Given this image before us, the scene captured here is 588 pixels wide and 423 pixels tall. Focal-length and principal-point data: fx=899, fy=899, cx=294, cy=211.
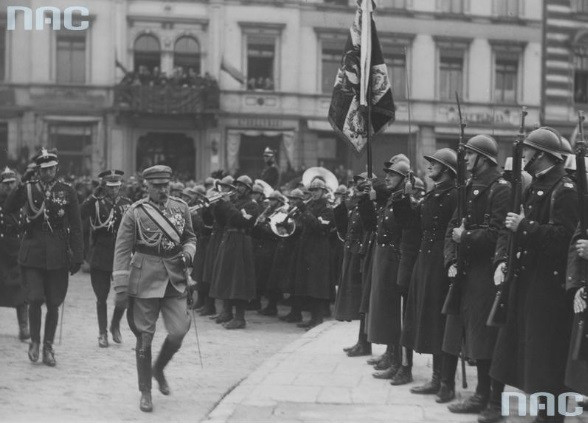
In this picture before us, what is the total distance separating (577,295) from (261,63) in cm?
2730

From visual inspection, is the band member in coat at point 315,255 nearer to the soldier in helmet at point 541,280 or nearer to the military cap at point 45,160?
the military cap at point 45,160

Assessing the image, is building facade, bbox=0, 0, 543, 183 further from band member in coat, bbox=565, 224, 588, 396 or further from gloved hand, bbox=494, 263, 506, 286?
band member in coat, bbox=565, 224, 588, 396

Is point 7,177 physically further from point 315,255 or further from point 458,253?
point 458,253

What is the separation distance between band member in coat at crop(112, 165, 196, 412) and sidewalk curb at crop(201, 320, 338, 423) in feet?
2.25

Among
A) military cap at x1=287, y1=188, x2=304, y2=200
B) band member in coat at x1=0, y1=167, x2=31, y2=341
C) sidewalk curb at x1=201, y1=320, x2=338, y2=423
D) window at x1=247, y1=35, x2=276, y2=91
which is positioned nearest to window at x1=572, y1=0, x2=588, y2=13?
window at x1=247, y1=35, x2=276, y2=91

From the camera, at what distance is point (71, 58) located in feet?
105

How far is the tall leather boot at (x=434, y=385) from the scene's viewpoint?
834 centimetres

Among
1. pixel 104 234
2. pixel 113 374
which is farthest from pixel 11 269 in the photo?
pixel 113 374

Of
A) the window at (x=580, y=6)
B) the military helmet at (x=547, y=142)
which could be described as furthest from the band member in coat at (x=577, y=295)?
the window at (x=580, y=6)

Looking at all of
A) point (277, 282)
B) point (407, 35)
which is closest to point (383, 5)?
point (407, 35)

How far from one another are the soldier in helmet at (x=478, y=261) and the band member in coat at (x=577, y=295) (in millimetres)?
1002

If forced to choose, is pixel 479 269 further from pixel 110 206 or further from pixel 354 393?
pixel 110 206

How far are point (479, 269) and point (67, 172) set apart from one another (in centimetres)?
2524

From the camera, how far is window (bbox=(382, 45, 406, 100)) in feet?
108
